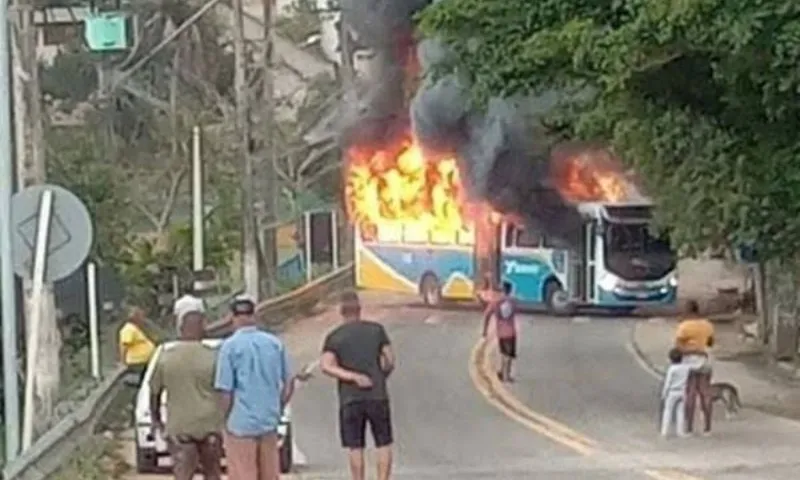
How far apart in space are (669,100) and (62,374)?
365 inches

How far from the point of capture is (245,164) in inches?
1826

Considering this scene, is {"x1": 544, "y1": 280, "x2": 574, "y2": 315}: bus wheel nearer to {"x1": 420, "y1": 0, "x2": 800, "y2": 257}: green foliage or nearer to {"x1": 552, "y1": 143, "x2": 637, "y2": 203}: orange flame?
{"x1": 552, "y1": 143, "x2": 637, "y2": 203}: orange flame

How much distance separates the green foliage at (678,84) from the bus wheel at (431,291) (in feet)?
68.2

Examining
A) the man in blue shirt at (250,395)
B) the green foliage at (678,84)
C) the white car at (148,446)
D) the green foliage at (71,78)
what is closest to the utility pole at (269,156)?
the green foliage at (71,78)

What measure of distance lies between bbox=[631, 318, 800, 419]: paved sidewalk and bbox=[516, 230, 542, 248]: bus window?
2875 mm

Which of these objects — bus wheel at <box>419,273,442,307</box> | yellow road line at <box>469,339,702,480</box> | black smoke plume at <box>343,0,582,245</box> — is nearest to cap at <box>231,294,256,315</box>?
yellow road line at <box>469,339,702,480</box>

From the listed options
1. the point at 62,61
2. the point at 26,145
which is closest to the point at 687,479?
the point at 26,145

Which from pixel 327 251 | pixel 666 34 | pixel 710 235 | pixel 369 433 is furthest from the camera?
pixel 327 251

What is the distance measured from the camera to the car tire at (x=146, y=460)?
19781mm

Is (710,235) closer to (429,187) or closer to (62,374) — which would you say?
(62,374)

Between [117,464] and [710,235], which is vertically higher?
[710,235]

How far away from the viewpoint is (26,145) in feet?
90.9

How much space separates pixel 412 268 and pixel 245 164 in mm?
5076

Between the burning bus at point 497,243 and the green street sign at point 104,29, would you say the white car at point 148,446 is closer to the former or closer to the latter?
the green street sign at point 104,29
